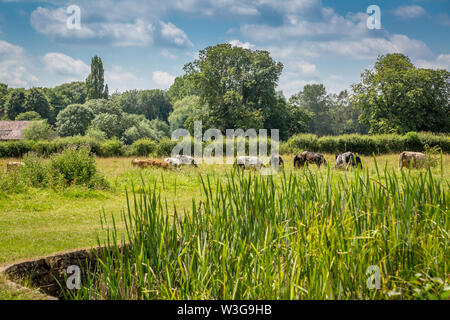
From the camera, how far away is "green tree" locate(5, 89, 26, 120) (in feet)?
176

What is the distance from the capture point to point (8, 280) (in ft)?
8.23

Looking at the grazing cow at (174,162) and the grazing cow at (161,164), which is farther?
the grazing cow at (174,162)

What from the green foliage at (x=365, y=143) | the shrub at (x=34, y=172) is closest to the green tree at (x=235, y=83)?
the green foliage at (x=365, y=143)

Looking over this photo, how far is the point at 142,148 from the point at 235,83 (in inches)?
624

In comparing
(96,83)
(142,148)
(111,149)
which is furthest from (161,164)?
(96,83)

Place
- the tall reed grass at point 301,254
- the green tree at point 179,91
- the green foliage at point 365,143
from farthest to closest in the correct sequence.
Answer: the green tree at point 179,91 → the green foliage at point 365,143 → the tall reed grass at point 301,254

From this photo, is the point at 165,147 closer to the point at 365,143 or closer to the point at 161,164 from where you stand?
the point at 161,164

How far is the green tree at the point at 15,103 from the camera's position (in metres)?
53.7

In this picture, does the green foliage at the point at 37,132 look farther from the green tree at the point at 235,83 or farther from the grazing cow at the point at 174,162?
the grazing cow at the point at 174,162

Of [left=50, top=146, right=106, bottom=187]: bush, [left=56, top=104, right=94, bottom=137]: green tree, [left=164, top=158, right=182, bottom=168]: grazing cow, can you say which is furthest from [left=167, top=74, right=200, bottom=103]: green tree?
[left=50, top=146, right=106, bottom=187]: bush

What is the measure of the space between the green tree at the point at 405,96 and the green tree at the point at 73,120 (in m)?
33.0
